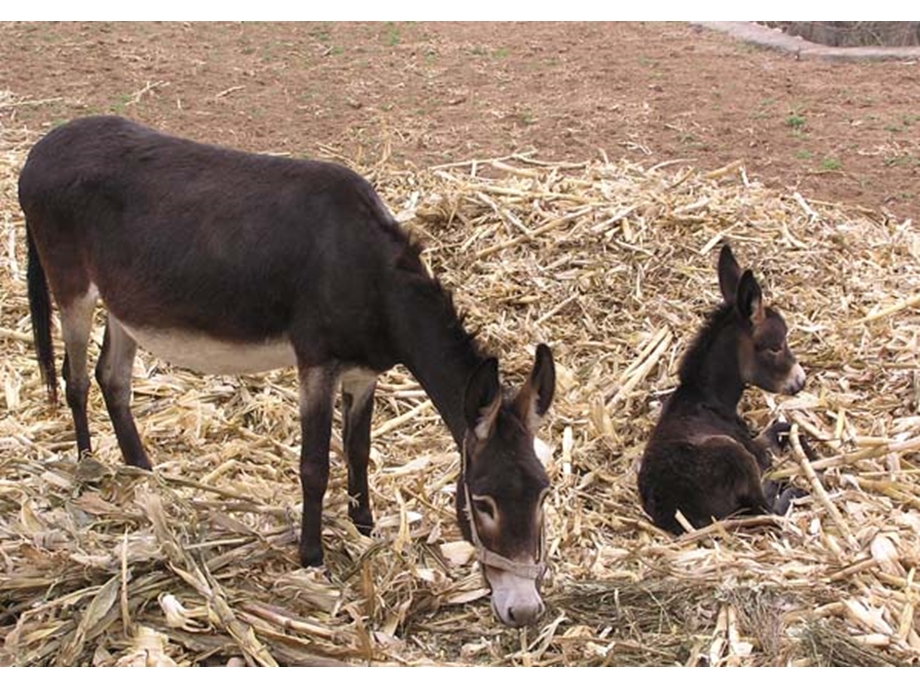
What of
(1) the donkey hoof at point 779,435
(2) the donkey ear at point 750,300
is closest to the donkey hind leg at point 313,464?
(2) the donkey ear at point 750,300

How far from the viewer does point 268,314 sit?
17.5ft

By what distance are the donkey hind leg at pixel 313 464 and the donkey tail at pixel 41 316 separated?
186 centimetres

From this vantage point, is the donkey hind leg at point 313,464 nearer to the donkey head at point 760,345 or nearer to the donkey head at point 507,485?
the donkey head at point 507,485

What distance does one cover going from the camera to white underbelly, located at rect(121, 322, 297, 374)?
214 inches

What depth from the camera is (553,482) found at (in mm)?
6312

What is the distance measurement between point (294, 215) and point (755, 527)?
264 centimetres

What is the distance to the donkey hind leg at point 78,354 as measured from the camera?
240 inches

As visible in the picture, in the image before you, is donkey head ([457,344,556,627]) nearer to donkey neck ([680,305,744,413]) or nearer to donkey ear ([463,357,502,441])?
donkey ear ([463,357,502,441])

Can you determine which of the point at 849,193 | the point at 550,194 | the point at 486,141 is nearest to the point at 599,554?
the point at 550,194

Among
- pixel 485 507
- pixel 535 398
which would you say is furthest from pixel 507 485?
pixel 535 398

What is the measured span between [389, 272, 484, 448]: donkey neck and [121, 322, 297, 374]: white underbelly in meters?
0.59

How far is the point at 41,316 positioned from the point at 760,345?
12.6 ft

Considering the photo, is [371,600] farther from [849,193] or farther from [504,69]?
[504,69]

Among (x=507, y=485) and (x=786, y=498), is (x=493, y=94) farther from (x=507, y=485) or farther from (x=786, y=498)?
(x=507, y=485)
